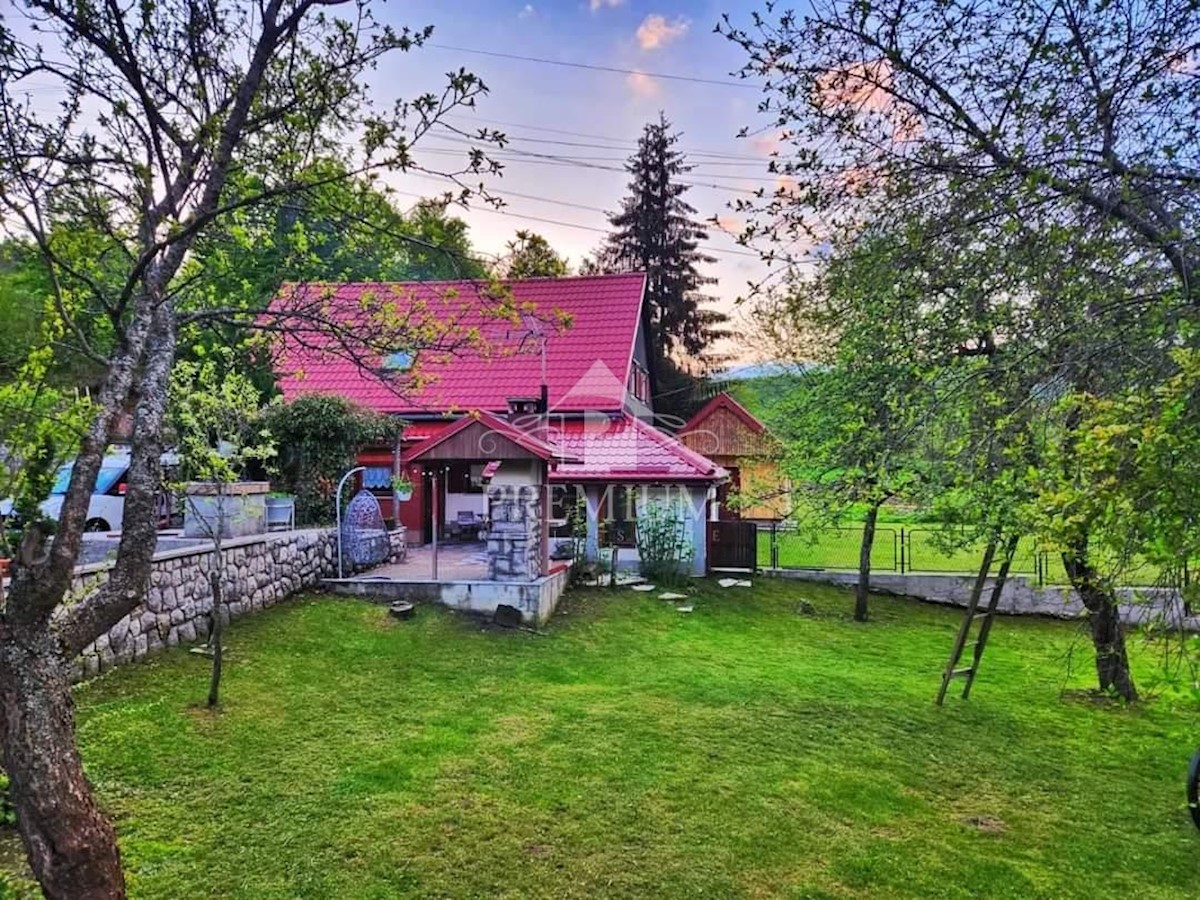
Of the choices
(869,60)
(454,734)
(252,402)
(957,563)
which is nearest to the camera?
(869,60)

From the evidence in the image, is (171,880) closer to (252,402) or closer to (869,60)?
(869,60)

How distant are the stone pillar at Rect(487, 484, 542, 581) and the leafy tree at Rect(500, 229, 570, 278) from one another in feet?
20.9

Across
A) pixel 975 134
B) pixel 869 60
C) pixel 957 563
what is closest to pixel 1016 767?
pixel 975 134

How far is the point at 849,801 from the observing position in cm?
516

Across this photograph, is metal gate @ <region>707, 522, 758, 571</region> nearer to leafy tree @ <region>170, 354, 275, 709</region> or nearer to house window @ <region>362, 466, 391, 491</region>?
house window @ <region>362, 466, 391, 491</region>

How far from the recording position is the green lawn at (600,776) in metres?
4.08

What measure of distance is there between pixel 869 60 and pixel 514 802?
17.4 ft

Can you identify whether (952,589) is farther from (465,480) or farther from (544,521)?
(465,480)

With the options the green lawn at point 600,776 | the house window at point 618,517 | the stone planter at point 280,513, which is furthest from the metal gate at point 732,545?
the stone planter at point 280,513

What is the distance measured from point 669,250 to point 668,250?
0.04m

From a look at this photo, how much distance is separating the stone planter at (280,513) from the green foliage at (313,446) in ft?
2.69

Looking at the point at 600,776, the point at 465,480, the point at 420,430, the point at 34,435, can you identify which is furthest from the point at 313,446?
the point at 34,435

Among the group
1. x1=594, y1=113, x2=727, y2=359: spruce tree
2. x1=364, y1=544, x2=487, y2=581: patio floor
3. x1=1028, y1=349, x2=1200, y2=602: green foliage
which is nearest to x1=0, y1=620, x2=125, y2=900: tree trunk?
x1=1028, y1=349, x2=1200, y2=602: green foliage

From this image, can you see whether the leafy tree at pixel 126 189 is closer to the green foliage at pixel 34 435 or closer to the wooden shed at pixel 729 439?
the green foliage at pixel 34 435
